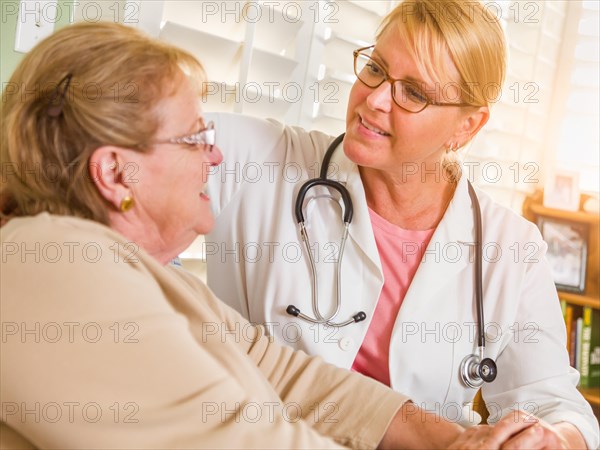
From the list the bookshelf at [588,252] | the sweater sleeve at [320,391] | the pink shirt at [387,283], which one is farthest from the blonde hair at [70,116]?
the bookshelf at [588,252]

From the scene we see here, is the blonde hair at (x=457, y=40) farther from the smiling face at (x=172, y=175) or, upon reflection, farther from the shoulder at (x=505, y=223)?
the smiling face at (x=172, y=175)

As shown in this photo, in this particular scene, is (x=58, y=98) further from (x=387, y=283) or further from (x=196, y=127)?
(x=387, y=283)

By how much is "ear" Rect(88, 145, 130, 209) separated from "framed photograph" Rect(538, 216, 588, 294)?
92.5 inches

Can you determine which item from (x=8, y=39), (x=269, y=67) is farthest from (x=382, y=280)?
(x=8, y=39)

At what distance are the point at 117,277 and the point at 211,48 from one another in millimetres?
871

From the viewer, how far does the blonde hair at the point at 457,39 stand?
1379 mm

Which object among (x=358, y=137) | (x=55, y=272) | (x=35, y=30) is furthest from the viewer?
(x=358, y=137)

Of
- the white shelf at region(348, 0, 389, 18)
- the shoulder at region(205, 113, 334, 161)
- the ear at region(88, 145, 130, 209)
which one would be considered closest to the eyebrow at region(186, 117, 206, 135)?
the ear at region(88, 145, 130, 209)

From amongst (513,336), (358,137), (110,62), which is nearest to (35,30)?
(110,62)

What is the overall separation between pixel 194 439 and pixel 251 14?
107 centimetres

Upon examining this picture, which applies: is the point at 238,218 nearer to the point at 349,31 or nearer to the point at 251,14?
the point at 251,14

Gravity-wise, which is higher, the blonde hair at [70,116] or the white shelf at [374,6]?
the white shelf at [374,6]

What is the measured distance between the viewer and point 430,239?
4.93 feet

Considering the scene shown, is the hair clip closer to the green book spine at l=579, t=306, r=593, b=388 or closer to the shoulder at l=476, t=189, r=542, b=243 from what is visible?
the shoulder at l=476, t=189, r=542, b=243
